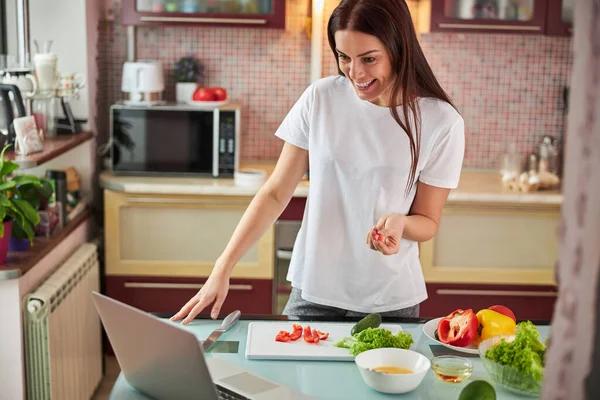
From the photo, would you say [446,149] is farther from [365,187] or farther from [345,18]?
[345,18]

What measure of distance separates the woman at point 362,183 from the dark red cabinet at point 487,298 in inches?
59.8

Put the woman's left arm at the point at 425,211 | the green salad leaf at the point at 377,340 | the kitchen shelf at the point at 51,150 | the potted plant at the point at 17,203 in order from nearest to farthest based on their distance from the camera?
the green salad leaf at the point at 377,340 → the woman's left arm at the point at 425,211 → the potted plant at the point at 17,203 → the kitchen shelf at the point at 51,150

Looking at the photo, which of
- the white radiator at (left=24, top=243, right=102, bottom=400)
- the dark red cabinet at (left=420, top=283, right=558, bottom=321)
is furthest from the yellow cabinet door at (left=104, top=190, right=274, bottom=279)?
the dark red cabinet at (left=420, top=283, right=558, bottom=321)

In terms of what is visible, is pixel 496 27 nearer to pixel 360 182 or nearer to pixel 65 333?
A: pixel 360 182

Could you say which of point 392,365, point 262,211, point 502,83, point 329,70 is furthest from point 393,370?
point 502,83

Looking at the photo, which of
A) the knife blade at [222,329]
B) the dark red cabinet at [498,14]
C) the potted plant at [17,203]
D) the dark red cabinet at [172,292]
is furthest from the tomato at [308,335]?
the dark red cabinet at [498,14]

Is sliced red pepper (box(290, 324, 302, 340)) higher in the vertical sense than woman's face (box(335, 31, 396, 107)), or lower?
lower

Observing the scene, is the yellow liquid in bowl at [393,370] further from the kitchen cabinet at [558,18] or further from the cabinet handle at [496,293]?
the kitchen cabinet at [558,18]

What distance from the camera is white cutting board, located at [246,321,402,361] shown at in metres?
1.59

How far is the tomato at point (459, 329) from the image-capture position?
5.37 ft

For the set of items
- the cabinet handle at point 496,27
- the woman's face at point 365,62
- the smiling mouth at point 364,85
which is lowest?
the smiling mouth at point 364,85

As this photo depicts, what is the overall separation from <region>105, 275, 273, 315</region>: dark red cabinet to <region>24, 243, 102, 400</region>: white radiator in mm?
127

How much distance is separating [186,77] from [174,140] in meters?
0.44

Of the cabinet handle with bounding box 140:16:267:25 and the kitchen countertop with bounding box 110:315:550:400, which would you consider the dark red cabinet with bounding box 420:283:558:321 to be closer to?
the cabinet handle with bounding box 140:16:267:25
